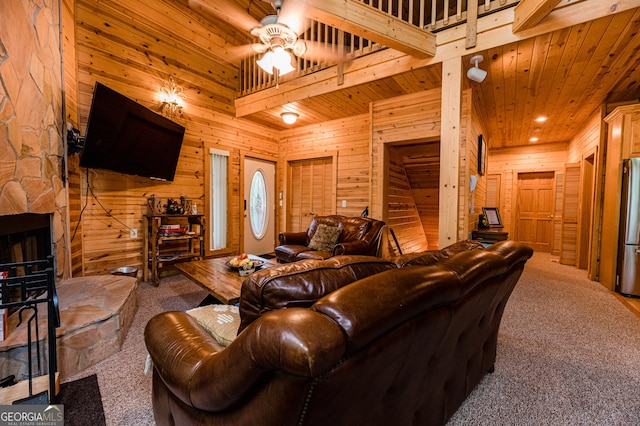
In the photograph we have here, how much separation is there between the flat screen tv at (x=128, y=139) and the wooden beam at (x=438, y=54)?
1.62 meters

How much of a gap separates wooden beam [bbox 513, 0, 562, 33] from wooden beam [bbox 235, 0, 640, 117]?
10 cm

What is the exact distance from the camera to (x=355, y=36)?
3.96 metres

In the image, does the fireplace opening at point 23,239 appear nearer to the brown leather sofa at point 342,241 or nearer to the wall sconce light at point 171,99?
the wall sconce light at point 171,99

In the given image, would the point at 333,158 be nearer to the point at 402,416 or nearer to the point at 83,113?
the point at 83,113

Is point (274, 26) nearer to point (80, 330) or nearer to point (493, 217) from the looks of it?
point (80, 330)

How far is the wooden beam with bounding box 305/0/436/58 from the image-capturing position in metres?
2.35

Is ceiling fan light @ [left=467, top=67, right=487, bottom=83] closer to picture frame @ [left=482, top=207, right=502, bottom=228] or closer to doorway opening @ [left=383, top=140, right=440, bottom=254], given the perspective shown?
doorway opening @ [left=383, top=140, right=440, bottom=254]

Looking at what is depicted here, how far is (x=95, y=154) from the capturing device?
2996mm

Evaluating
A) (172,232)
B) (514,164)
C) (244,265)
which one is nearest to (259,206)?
(172,232)

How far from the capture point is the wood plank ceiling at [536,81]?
263 cm

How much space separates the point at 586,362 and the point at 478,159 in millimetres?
3232

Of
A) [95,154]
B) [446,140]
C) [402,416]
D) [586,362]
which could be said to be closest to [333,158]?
[446,140]

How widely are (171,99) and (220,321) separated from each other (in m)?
3.81

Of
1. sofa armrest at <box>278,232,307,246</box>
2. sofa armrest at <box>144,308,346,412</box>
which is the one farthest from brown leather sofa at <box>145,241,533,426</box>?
sofa armrest at <box>278,232,307,246</box>
